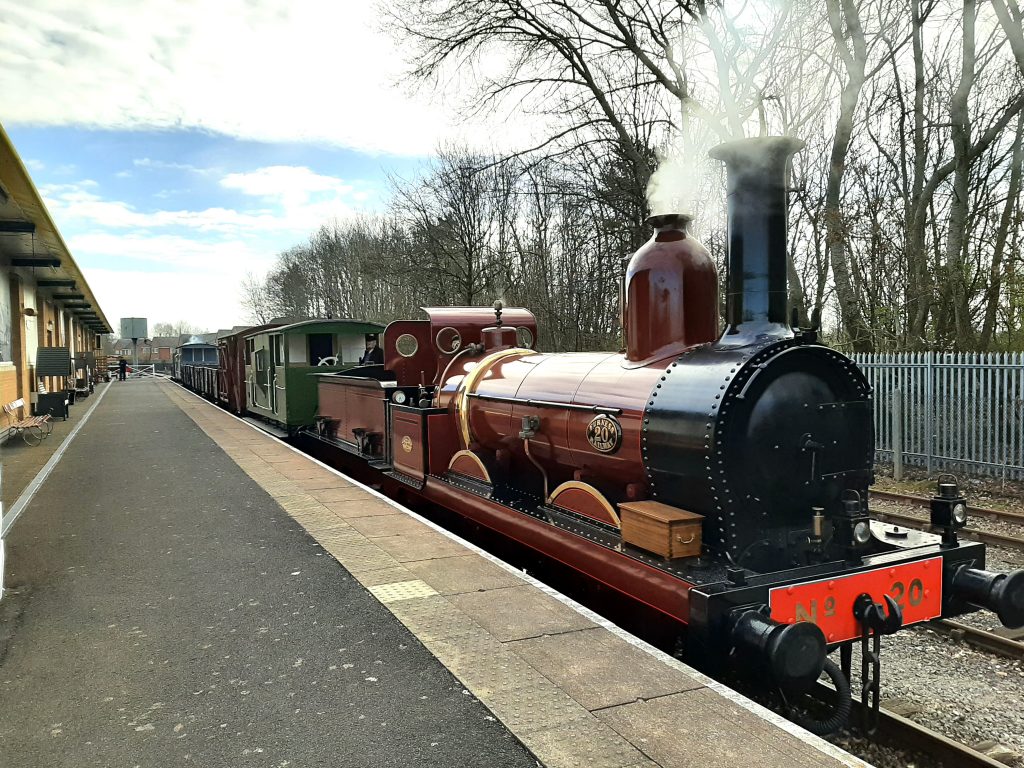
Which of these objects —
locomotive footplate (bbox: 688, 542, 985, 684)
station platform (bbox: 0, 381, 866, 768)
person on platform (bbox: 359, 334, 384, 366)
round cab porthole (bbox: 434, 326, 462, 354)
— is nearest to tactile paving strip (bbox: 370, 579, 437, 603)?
station platform (bbox: 0, 381, 866, 768)

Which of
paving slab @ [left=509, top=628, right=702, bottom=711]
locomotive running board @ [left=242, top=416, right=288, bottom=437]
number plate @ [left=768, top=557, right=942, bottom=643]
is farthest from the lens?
locomotive running board @ [left=242, top=416, right=288, bottom=437]

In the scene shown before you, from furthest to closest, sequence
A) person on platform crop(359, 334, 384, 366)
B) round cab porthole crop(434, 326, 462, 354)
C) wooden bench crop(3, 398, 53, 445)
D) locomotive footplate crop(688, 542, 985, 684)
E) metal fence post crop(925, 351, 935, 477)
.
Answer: wooden bench crop(3, 398, 53, 445) < person on platform crop(359, 334, 384, 366) < metal fence post crop(925, 351, 935, 477) < round cab porthole crop(434, 326, 462, 354) < locomotive footplate crop(688, 542, 985, 684)

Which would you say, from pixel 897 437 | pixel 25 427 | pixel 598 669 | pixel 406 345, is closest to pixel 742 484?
pixel 598 669

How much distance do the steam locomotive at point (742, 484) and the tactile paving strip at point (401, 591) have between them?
0.79m

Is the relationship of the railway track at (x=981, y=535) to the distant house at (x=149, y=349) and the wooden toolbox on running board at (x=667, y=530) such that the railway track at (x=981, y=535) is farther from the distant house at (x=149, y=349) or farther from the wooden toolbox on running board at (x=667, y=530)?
the distant house at (x=149, y=349)

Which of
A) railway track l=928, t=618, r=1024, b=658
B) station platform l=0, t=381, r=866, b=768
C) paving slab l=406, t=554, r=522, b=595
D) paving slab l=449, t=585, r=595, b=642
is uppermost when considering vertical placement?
paving slab l=406, t=554, r=522, b=595

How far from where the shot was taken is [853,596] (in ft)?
11.0

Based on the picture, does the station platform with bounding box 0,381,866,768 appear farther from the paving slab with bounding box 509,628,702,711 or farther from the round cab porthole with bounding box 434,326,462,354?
the round cab porthole with bounding box 434,326,462,354

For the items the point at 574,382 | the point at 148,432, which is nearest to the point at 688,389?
the point at 574,382

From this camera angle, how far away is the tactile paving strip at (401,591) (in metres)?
4.16

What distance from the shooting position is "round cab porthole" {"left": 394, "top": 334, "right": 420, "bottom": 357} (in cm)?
756

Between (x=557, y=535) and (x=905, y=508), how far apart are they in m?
5.46

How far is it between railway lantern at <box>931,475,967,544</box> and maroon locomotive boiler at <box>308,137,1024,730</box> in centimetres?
1

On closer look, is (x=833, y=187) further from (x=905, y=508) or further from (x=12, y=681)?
(x=12, y=681)
